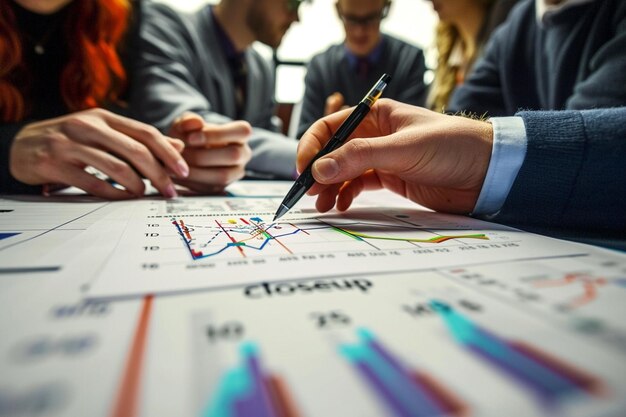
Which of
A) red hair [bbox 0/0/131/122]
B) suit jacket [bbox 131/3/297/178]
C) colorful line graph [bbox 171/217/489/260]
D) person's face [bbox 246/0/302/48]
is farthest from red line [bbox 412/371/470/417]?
person's face [bbox 246/0/302/48]

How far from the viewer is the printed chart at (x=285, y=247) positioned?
0.21 metres

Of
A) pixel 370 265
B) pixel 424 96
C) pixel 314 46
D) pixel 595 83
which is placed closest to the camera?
pixel 370 265

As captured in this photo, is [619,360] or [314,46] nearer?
[619,360]

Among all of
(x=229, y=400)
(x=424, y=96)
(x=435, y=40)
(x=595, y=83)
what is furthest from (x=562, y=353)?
(x=435, y=40)

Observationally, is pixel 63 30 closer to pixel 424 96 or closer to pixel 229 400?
pixel 229 400

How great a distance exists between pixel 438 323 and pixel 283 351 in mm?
71

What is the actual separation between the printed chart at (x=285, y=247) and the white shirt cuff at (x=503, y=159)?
0.04 m

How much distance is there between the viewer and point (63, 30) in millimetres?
809

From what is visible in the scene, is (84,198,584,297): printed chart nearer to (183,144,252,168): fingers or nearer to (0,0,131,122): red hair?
(183,144,252,168): fingers

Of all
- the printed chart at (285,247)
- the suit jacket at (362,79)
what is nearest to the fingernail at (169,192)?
the printed chart at (285,247)

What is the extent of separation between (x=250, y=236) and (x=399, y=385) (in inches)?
8.0

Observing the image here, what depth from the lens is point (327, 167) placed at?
0.37m

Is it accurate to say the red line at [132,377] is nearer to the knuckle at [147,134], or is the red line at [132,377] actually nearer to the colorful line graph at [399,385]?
the colorful line graph at [399,385]

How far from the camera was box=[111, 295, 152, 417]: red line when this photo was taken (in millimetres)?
107
